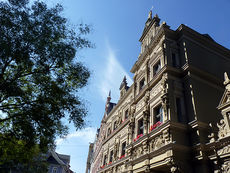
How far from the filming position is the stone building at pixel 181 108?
9.58 metres

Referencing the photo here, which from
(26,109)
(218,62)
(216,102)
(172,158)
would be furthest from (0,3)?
(218,62)

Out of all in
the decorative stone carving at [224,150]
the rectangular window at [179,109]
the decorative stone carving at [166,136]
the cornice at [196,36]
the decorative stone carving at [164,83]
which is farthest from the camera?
the cornice at [196,36]

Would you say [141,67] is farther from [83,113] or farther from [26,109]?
[26,109]

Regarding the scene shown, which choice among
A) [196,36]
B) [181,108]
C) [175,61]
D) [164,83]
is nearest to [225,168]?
[181,108]

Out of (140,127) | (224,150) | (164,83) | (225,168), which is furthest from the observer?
(140,127)

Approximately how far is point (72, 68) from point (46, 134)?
4334 mm

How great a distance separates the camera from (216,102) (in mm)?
13023

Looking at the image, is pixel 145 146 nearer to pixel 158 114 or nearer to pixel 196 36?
pixel 158 114

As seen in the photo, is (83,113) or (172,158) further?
(83,113)

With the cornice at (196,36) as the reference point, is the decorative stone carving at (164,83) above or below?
below

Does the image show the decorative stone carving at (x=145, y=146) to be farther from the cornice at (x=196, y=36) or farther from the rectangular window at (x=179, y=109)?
the cornice at (x=196, y=36)

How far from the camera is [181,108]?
474 inches

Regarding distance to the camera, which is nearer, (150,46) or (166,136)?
(166,136)

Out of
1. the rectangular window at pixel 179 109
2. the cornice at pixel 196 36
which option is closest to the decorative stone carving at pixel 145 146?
the rectangular window at pixel 179 109
